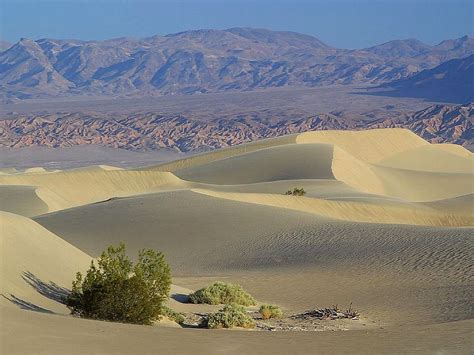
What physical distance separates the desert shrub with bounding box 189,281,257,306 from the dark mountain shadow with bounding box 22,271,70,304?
354 cm

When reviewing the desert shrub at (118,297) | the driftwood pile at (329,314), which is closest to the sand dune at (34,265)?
the desert shrub at (118,297)

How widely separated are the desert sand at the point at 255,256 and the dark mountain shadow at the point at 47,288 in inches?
1.4

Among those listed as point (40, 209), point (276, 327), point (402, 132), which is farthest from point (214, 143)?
point (276, 327)

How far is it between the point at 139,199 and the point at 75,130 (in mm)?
147868

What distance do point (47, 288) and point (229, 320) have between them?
3.30 metres

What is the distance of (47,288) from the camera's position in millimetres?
15805

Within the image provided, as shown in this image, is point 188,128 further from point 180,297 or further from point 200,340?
point 200,340

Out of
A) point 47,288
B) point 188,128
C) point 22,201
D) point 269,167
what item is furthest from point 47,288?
point 188,128

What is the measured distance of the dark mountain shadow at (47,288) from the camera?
15.5m

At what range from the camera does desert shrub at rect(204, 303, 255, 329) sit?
14945mm

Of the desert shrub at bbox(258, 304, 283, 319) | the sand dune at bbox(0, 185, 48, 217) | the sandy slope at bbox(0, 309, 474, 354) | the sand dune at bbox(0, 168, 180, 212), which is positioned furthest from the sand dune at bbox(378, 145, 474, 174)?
the sandy slope at bbox(0, 309, 474, 354)

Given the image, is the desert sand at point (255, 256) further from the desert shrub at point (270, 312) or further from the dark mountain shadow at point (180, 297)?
the desert shrub at point (270, 312)

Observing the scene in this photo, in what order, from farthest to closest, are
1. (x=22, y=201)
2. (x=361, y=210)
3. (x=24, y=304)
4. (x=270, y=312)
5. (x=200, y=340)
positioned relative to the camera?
1. (x=22, y=201)
2. (x=361, y=210)
3. (x=270, y=312)
4. (x=24, y=304)
5. (x=200, y=340)

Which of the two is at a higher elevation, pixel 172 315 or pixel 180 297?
pixel 180 297
